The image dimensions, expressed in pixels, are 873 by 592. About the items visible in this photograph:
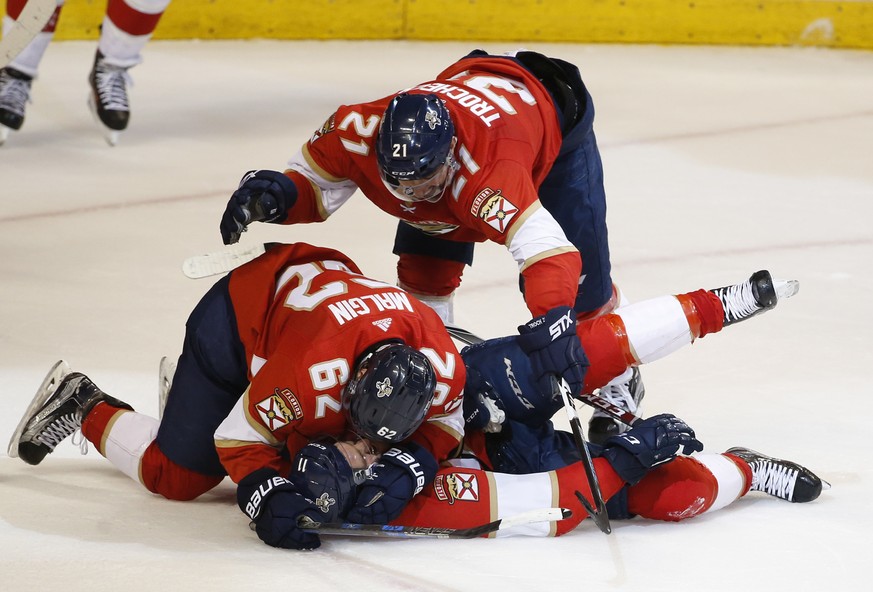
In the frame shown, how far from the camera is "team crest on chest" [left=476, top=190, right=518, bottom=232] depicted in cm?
305

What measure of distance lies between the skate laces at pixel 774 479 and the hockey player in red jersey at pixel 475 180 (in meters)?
0.52

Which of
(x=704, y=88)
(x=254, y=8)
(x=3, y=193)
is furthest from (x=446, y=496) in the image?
(x=254, y=8)

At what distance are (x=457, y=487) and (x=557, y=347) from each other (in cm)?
37

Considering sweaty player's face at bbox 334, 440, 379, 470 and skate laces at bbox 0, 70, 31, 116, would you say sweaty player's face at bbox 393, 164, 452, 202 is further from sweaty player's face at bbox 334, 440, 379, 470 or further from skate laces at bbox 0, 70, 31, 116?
skate laces at bbox 0, 70, 31, 116

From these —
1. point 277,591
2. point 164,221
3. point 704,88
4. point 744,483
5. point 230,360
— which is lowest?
point 277,591

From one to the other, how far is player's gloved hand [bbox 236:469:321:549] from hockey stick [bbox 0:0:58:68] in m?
2.62

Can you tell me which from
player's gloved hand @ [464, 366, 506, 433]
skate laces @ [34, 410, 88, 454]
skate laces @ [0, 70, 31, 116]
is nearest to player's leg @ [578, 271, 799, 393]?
player's gloved hand @ [464, 366, 506, 433]

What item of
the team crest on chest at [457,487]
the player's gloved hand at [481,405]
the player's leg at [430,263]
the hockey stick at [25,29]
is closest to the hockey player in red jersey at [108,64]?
the hockey stick at [25,29]

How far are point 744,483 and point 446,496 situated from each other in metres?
0.72

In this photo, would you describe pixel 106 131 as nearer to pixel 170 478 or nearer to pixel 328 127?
pixel 328 127

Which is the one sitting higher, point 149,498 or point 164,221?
point 164,221

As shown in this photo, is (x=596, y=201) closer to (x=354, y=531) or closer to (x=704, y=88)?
(x=354, y=531)

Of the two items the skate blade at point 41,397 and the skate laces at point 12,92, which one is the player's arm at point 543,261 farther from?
the skate laces at point 12,92

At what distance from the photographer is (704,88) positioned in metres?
7.72
